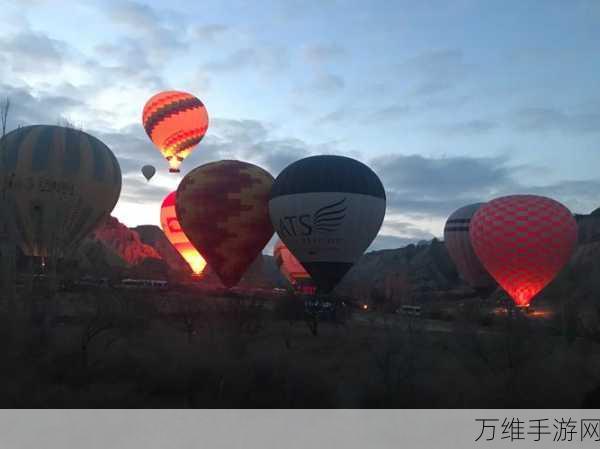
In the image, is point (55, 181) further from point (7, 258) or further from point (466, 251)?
point (466, 251)

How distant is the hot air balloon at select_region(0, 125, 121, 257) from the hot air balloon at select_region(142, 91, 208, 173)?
678cm

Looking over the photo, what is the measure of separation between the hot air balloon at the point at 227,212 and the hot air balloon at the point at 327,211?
174 centimetres

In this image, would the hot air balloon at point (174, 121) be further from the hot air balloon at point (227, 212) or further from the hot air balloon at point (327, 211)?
the hot air balloon at point (327, 211)

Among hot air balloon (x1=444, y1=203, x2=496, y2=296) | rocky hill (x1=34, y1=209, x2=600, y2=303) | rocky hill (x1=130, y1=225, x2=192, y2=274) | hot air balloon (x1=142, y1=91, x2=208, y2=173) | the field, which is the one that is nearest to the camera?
the field

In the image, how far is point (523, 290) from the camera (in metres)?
30.8

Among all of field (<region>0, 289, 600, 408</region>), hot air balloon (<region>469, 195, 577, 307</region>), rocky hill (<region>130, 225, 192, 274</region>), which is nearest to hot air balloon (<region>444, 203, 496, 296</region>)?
hot air balloon (<region>469, 195, 577, 307</region>)

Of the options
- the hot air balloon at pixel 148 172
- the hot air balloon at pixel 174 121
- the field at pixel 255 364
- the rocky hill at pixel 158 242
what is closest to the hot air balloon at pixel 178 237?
the hot air balloon at pixel 174 121

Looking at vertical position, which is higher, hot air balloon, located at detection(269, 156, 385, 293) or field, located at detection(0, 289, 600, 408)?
hot air balloon, located at detection(269, 156, 385, 293)

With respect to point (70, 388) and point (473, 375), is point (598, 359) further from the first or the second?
point (70, 388)

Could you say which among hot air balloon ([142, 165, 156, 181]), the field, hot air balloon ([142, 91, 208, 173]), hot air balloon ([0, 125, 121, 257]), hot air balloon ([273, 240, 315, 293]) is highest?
hot air balloon ([142, 91, 208, 173])

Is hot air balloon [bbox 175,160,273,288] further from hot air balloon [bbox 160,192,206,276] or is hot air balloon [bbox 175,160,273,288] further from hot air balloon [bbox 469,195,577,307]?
hot air balloon [bbox 469,195,577,307]

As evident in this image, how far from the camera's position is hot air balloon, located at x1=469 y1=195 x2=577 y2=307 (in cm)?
2867

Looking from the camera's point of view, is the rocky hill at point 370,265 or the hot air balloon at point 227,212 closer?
the hot air balloon at point 227,212

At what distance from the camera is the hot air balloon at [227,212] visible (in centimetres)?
2739
